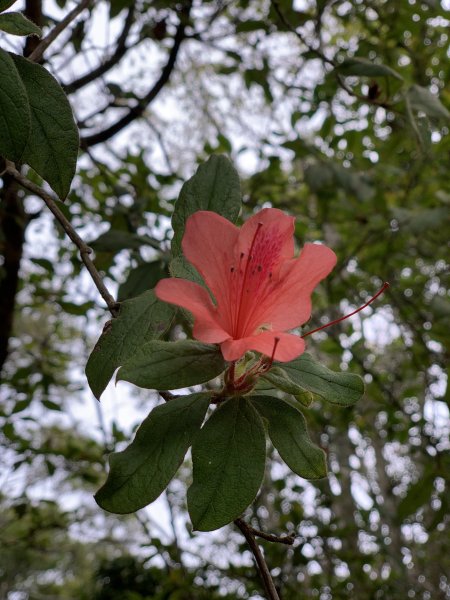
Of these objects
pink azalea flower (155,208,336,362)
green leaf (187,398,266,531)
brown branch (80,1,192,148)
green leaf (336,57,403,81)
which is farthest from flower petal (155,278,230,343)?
brown branch (80,1,192,148)

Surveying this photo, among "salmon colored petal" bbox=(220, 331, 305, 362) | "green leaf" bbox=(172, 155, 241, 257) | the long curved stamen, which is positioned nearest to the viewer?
"salmon colored petal" bbox=(220, 331, 305, 362)

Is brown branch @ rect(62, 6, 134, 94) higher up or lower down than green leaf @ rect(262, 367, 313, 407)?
higher up

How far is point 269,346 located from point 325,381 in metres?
0.14

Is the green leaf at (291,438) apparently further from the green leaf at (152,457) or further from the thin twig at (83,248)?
the thin twig at (83,248)

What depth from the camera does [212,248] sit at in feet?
1.79

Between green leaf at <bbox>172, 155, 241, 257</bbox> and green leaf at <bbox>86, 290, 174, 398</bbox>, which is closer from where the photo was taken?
green leaf at <bbox>86, 290, 174, 398</bbox>

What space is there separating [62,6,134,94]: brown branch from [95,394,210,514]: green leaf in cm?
158

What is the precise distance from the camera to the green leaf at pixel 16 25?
1.81ft

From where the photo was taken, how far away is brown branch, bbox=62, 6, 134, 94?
1.89m

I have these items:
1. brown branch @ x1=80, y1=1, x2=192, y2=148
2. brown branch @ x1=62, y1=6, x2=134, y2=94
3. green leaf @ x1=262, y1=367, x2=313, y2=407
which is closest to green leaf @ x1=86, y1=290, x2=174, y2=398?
green leaf @ x1=262, y1=367, x2=313, y2=407

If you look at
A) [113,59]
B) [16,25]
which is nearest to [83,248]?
[16,25]

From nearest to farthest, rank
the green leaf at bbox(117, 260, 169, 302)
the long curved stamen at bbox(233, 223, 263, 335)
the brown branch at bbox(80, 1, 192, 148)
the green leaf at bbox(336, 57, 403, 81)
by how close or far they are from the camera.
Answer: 1. the long curved stamen at bbox(233, 223, 263, 335)
2. the green leaf at bbox(117, 260, 169, 302)
3. the green leaf at bbox(336, 57, 403, 81)
4. the brown branch at bbox(80, 1, 192, 148)

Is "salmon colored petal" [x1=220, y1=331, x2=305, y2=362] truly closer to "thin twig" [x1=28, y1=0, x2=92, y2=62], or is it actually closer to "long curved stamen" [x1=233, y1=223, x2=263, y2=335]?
"long curved stamen" [x1=233, y1=223, x2=263, y2=335]

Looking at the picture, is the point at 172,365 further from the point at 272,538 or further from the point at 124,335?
the point at 272,538
